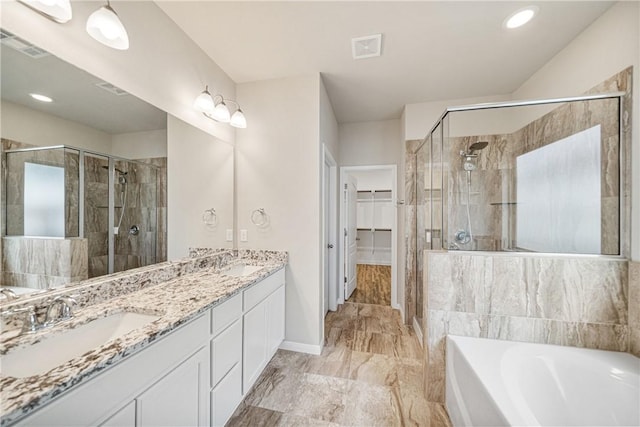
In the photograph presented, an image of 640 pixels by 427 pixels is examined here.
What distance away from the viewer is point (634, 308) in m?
1.44

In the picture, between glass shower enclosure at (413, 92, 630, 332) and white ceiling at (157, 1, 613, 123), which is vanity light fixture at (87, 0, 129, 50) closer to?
white ceiling at (157, 1, 613, 123)

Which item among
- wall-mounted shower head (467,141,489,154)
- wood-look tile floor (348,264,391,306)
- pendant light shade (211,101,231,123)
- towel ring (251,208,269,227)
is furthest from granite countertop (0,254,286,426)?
wood-look tile floor (348,264,391,306)

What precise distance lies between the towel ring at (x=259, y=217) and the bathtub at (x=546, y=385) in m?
1.86

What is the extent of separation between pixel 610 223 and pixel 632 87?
2.74 ft

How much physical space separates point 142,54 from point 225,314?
1.72 m

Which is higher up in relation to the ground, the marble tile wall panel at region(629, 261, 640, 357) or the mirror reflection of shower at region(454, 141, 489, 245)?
the mirror reflection of shower at region(454, 141, 489, 245)

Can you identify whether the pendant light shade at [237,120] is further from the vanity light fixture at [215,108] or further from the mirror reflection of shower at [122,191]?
the mirror reflection of shower at [122,191]

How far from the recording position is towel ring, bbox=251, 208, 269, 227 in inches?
94.0

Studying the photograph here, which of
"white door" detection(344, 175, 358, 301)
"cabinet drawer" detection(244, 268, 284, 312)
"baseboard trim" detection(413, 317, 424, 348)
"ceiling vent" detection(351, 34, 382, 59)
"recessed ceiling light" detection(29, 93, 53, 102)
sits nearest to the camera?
"recessed ceiling light" detection(29, 93, 53, 102)

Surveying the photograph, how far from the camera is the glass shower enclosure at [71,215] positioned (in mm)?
979

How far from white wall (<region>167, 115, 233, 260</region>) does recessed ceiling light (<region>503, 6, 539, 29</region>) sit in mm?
2424

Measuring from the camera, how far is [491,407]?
1095 millimetres

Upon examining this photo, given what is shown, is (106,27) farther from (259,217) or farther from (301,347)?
(301,347)

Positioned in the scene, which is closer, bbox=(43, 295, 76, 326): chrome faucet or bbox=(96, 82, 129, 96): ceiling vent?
bbox=(43, 295, 76, 326): chrome faucet
